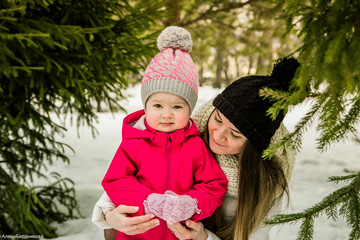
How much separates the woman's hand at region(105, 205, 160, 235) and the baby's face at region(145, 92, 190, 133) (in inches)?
19.3

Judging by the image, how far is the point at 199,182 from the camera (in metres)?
1.70

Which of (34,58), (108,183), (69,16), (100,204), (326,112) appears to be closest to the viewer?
(326,112)

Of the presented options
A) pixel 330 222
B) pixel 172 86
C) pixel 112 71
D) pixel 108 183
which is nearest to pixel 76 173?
pixel 112 71

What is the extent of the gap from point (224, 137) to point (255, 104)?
29 centimetres

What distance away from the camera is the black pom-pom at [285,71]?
1.47 meters

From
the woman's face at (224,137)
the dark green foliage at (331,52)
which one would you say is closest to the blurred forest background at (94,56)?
the dark green foliage at (331,52)

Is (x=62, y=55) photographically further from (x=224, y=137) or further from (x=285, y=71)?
(x=285, y=71)

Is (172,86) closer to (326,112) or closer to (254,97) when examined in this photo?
(254,97)

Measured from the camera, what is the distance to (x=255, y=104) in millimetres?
1497

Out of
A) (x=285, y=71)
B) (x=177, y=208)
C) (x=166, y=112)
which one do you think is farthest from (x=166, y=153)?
(x=285, y=71)

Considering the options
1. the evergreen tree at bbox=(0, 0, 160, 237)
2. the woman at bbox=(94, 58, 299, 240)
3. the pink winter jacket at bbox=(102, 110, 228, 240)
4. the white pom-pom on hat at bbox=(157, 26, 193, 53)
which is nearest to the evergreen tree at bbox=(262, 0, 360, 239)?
the woman at bbox=(94, 58, 299, 240)

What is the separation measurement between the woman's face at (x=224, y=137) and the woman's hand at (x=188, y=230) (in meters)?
0.46

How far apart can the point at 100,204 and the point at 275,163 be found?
3.85 ft

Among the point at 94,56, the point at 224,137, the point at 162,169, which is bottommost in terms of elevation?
the point at 162,169
